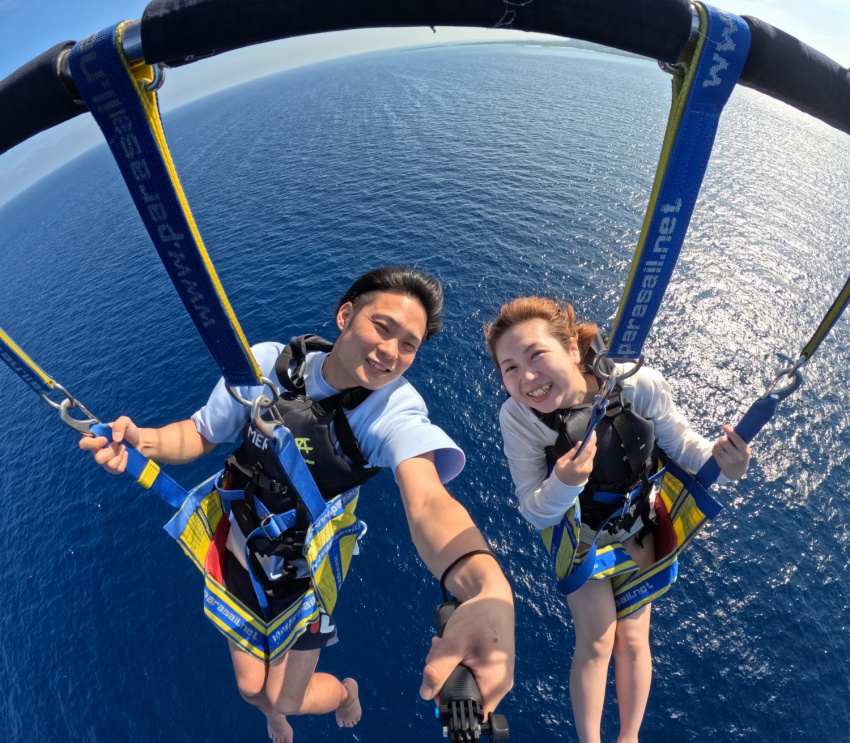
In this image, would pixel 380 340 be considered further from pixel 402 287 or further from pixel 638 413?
pixel 638 413

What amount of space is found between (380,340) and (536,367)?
4.20ft

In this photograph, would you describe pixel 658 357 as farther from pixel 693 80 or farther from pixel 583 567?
pixel 693 80

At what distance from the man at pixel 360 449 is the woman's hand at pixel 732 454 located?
6.85ft

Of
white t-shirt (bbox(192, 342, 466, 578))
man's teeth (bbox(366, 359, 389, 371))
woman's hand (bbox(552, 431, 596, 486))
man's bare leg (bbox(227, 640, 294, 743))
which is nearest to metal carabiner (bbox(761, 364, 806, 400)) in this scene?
woman's hand (bbox(552, 431, 596, 486))

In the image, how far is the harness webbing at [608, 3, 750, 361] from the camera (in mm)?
1520

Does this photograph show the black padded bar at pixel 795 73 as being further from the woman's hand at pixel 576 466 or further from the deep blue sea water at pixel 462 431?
the deep blue sea water at pixel 462 431

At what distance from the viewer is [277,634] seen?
4.37 meters

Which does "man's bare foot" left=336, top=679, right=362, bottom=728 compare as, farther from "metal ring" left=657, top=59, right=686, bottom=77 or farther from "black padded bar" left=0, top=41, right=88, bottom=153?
"metal ring" left=657, top=59, right=686, bottom=77

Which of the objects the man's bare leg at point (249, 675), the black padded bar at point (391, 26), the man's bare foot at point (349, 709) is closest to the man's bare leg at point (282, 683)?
the man's bare leg at point (249, 675)

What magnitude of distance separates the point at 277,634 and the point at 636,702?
3.53 meters

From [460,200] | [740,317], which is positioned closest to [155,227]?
[740,317]

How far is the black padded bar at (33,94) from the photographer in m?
1.55

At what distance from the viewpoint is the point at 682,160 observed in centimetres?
185

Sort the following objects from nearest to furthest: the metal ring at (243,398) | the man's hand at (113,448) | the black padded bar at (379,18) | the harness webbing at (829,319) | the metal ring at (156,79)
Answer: the black padded bar at (379,18), the metal ring at (156,79), the metal ring at (243,398), the harness webbing at (829,319), the man's hand at (113,448)
